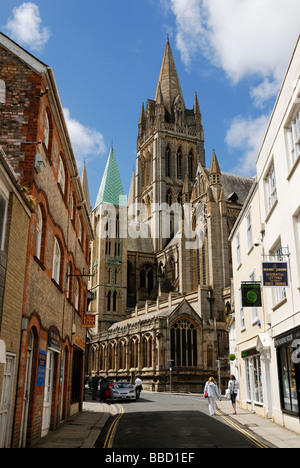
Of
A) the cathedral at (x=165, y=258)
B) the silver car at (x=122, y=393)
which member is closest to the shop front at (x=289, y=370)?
the silver car at (x=122, y=393)

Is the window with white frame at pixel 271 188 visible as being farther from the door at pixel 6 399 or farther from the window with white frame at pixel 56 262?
the door at pixel 6 399

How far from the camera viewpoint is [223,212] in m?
51.2

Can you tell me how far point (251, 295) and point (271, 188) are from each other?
3.77 metres

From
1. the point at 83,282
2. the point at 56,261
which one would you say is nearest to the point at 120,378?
the point at 83,282

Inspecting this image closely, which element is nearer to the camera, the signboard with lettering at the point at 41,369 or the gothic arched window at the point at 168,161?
the signboard with lettering at the point at 41,369

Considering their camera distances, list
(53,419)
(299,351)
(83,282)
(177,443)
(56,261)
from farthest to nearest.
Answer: (83,282) → (56,261) → (53,419) → (299,351) → (177,443)

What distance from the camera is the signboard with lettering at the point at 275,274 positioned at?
1248 cm

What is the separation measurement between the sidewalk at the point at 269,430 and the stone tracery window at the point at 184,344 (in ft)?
85.5

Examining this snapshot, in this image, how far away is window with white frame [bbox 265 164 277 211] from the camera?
15.1 meters

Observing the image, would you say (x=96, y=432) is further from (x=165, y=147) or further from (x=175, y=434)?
(x=165, y=147)

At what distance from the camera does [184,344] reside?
144 ft

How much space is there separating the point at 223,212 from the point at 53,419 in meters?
40.0

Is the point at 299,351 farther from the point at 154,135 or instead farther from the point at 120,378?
the point at 154,135
